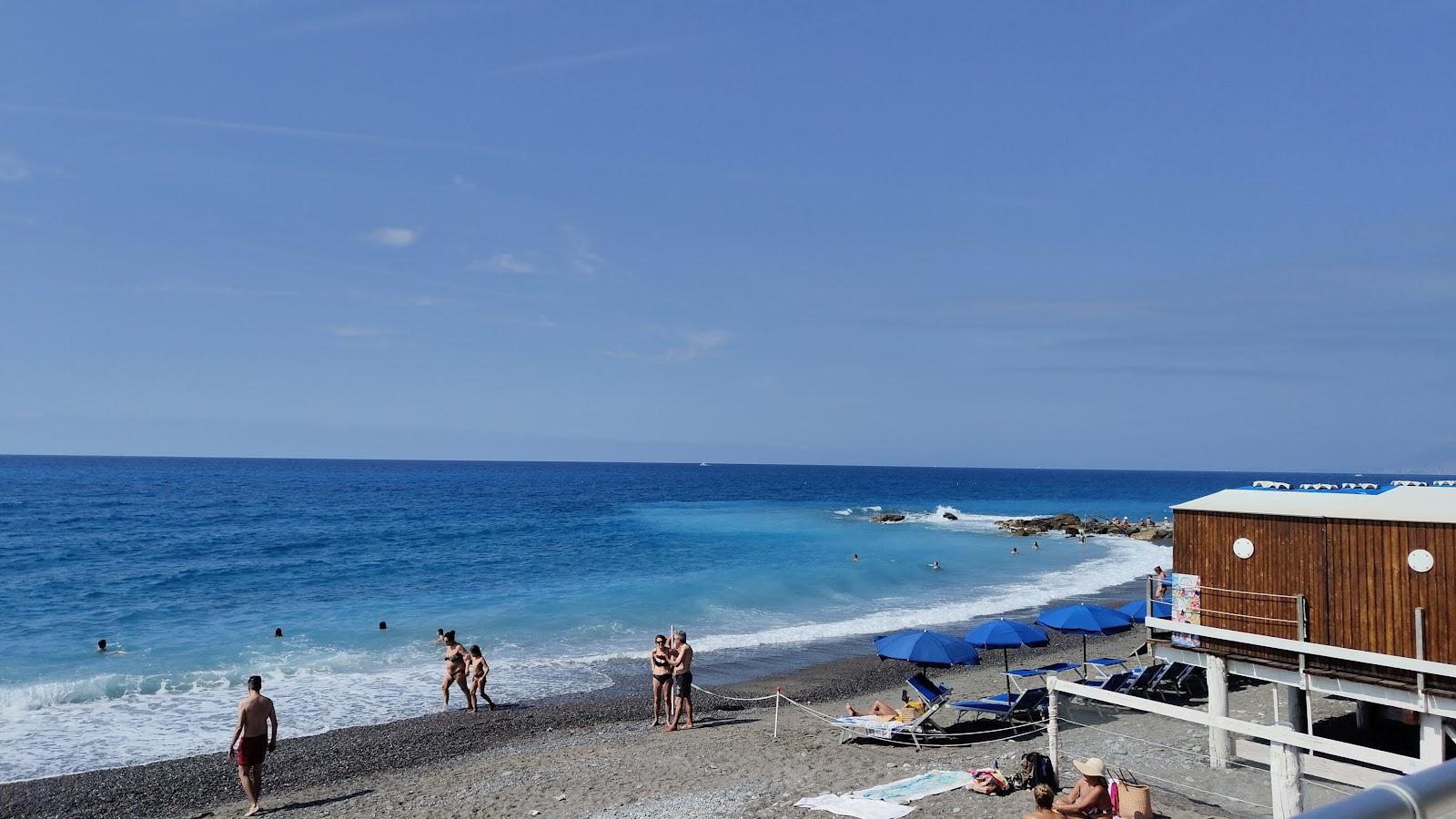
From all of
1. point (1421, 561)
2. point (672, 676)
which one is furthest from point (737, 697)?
point (1421, 561)

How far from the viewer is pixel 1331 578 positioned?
1052cm

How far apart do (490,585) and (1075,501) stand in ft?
291

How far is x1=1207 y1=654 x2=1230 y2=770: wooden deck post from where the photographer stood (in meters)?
11.2

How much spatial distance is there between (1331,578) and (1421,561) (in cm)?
92

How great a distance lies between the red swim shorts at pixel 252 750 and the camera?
12.1 meters

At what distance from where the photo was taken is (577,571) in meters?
40.0

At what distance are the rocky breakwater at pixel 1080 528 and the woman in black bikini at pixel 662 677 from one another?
1898 inches

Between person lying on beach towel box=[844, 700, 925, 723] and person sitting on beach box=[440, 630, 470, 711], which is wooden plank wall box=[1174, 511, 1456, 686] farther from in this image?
person sitting on beach box=[440, 630, 470, 711]

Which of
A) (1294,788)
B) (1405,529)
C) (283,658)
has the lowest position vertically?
(283,658)

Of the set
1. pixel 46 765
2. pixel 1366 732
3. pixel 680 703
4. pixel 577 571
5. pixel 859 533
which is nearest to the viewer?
pixel 1366 732

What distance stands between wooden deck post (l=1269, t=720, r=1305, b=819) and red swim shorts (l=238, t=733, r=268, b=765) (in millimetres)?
11752

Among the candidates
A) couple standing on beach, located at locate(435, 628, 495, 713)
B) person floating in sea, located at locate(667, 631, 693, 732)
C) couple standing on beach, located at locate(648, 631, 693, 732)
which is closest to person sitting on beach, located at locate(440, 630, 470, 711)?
couple standing on beach, located at locate(435, 628, 495, 713)

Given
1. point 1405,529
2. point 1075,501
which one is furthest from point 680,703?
point 1075,501

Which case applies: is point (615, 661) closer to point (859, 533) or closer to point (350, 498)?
point (859, 533)
